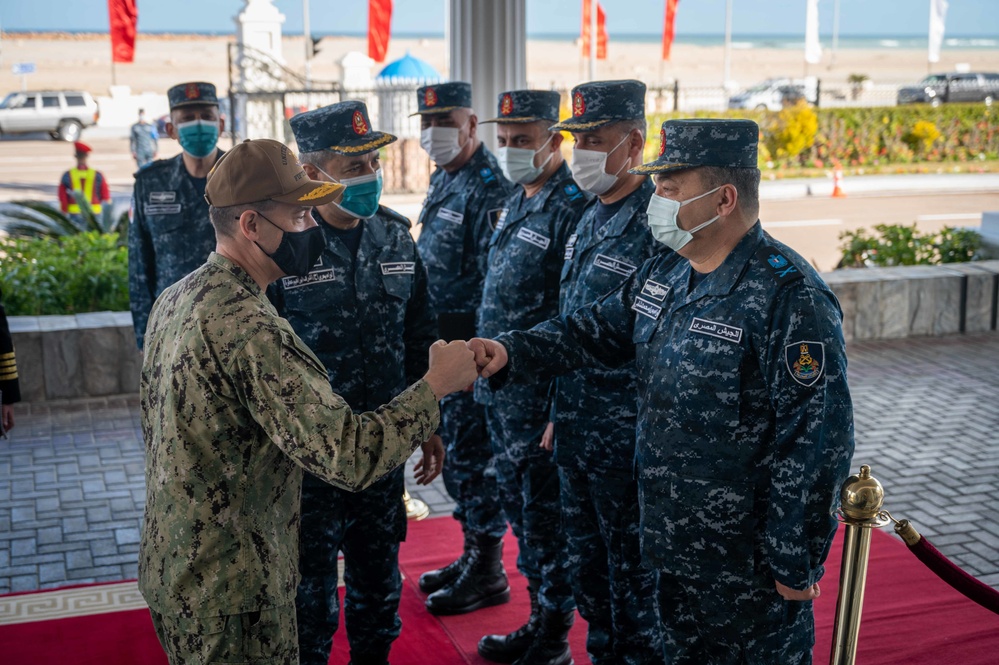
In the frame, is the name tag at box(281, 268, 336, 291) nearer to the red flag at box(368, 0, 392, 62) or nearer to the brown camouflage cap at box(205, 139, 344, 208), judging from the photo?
the brown camouflage cap at box(205, 139, 344, 208)

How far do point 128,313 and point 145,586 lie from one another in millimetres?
5599

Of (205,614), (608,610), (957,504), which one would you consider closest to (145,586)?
(205,614)

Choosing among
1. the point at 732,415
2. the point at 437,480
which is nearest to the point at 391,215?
the point at 732,415

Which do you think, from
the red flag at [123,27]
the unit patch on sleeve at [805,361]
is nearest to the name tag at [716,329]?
the unit patch on sleeve at [805,361]

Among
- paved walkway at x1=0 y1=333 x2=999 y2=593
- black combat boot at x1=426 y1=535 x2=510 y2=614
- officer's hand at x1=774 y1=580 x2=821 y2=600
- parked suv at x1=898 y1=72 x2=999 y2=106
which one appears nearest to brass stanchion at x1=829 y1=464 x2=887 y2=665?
officer's hand at x1=774 y1=580 x2=821 y2=600

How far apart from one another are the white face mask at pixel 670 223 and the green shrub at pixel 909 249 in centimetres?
774

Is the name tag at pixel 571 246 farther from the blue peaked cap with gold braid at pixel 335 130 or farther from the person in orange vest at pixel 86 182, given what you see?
the person in orange vest at pixel 86 182

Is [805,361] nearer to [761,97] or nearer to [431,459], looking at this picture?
[431,459]

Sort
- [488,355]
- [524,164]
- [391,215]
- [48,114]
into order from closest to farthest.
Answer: [488,355] < [391,215] < [524,164] < [48,114]

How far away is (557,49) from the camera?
89.1 m

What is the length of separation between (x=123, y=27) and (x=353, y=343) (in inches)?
385

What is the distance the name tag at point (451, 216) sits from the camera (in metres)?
4.63

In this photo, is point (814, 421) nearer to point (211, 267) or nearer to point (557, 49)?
point (211, 267)

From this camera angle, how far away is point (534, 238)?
4.02 m
